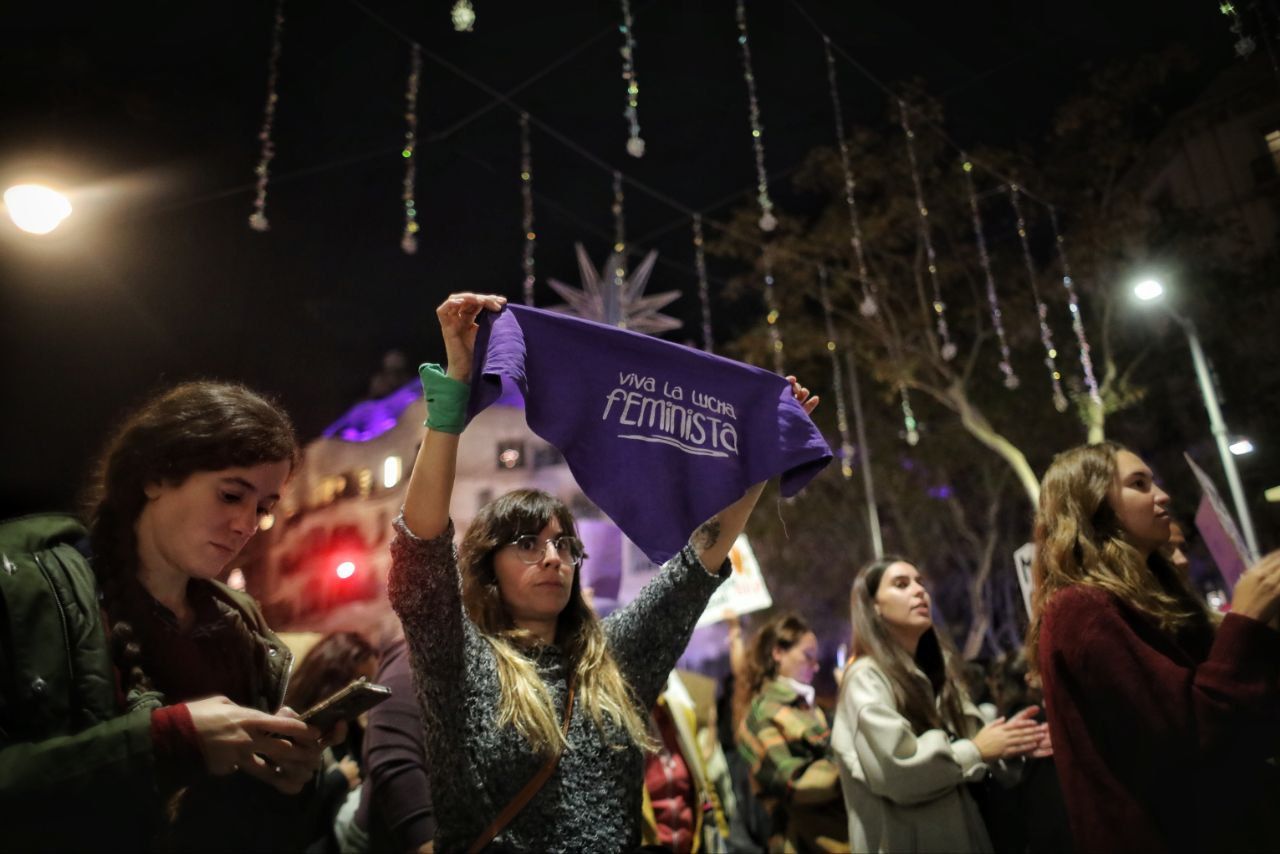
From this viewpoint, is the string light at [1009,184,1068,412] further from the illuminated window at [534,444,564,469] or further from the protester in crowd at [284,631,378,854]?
the protester in crowd at [284,631,378,854]

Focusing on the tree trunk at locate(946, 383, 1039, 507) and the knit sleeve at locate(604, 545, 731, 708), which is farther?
the tree trunk at locate(946, 383, 1039, 507)

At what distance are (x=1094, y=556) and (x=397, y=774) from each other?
7.98ft

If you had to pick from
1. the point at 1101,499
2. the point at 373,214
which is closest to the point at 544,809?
the point at 1101,499

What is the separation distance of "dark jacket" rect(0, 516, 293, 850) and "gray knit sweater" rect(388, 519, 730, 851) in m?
0.68

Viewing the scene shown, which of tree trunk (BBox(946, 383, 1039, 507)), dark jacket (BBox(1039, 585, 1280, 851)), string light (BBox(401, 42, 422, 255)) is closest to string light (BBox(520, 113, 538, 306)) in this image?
string light (BBox(401, 42, 422, 255))

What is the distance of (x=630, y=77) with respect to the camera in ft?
23.0

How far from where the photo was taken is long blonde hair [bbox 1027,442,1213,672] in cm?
269

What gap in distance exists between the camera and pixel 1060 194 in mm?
12273

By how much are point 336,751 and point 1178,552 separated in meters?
3.91

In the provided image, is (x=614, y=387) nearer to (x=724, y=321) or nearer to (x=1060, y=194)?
(x=1060, y=194)

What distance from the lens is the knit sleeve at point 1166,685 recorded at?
2.31 meters

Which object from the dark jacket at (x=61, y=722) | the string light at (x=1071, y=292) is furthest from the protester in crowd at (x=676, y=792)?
the string light at (x=1071, y=292)

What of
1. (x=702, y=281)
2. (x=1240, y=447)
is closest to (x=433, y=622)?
(x=1240, y=447)

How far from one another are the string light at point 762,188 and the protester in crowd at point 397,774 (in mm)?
5528
